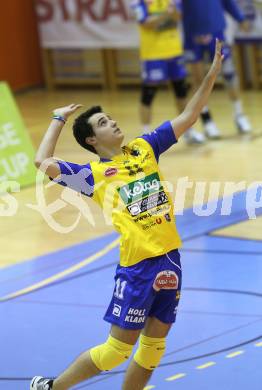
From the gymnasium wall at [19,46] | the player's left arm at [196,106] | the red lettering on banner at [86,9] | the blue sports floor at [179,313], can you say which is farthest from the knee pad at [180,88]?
the player's left arm at [196,106]

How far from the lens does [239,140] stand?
38.3 feet

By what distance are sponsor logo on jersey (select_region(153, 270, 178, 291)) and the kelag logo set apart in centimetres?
37

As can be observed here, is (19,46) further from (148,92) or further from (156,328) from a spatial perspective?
(156,328)

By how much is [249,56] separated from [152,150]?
10.0 m

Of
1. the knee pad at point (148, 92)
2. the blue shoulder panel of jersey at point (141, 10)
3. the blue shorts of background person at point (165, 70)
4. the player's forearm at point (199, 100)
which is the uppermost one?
the player's forearm at point (199, 100)

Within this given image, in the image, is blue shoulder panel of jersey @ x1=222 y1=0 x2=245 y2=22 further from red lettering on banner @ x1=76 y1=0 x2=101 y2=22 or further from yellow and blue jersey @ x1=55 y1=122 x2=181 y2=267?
yellow and blue jersey @ x1=55 y1=122 x2=181 y2=267

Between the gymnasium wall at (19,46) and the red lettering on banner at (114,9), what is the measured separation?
4.65ft

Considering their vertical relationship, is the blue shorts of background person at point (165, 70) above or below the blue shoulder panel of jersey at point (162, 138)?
below

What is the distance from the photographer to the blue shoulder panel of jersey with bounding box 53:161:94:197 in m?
4.99

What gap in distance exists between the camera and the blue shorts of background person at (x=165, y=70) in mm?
11352

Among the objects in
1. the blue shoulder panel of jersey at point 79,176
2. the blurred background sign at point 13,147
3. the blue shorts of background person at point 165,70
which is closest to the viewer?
the blue shoulder panel of jersey at point 79,176

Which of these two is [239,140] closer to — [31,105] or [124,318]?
[31,105]

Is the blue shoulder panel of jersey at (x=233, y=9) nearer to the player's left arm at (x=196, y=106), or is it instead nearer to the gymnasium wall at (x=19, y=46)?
the gymnasium wall at (x=19, y=46)

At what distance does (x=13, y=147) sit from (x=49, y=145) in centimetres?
554
